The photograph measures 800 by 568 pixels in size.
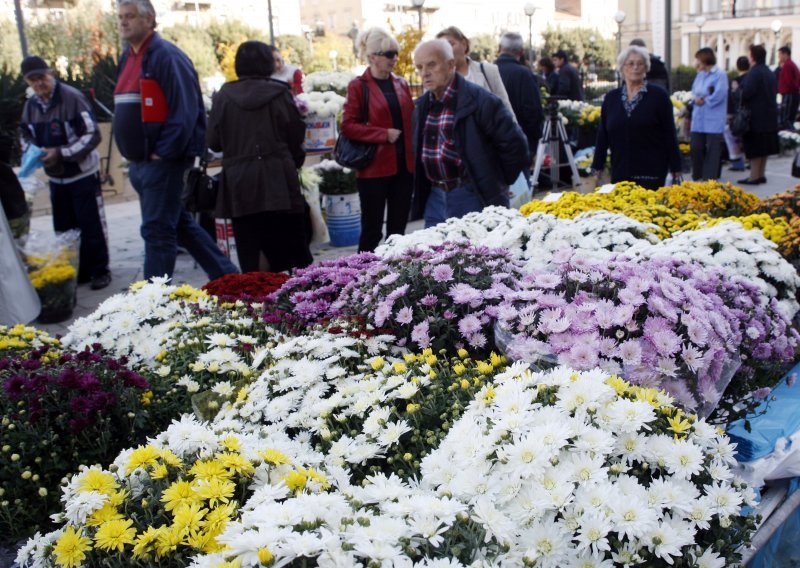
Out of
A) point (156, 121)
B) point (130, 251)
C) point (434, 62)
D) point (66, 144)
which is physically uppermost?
point (434, 62)

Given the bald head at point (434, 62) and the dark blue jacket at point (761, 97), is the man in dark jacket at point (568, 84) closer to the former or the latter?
the dark blue jacket at point (761, 97)

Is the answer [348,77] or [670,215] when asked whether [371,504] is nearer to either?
[670,215]

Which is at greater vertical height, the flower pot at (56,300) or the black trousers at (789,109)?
the black trousers at (789,109)

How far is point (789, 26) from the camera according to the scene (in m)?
51.1

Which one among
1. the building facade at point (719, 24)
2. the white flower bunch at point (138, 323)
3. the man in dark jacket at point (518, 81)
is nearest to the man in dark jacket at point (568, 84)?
the man in dark jacket at point (518, 81)

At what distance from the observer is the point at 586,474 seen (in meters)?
1.54

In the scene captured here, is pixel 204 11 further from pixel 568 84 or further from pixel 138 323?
pixel 138 323

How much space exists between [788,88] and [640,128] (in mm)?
9840

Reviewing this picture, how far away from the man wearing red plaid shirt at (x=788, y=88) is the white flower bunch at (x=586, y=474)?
1389 cm

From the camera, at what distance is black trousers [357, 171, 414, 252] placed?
581 cm

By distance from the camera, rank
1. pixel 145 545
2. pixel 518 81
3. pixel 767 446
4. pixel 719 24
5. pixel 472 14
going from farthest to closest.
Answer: pixel 472 14
pixel 719 24
pixel 518 81
pixel 767 446
pixel 145 545

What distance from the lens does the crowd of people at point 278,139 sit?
15.3 feet

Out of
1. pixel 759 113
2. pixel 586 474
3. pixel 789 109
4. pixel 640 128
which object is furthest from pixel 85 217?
pixel 789 109

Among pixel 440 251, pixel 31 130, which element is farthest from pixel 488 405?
pixel 31 130
